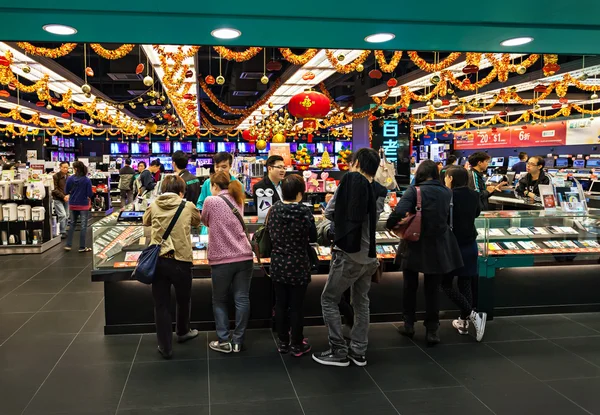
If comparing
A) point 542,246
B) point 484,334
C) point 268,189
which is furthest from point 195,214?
point 542,246

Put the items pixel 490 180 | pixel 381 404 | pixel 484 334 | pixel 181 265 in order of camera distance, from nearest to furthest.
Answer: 1. pixel 381 404
2. pixel 181 265
3. pixel 484 334
4. pixel 490 180

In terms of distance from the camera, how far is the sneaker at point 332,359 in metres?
3.90

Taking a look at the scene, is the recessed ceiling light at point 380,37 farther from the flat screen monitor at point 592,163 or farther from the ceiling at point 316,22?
the flat screen monitor at point 592,163

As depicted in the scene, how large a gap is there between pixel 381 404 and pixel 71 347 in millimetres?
2796

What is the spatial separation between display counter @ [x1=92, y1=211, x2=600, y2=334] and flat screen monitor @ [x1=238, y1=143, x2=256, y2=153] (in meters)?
22.7

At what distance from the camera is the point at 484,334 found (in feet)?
15.1

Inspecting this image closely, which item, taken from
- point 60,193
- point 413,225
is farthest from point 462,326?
point 60,193

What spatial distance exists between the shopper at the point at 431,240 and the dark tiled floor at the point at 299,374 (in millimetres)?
455

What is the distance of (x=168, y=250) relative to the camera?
12.8 feet

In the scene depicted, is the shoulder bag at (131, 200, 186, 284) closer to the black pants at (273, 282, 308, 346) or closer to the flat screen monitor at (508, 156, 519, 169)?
the black pants at (273, 282, 308, 346)

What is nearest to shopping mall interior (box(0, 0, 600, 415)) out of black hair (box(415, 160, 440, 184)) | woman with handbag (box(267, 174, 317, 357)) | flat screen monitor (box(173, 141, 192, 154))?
woman with handbag (box(267, 174, 317, 357))

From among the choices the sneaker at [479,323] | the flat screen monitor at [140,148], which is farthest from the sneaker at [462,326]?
the flat screen monitor at [140,148]

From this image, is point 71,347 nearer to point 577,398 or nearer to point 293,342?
point 293,342

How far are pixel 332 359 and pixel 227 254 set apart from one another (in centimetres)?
123
